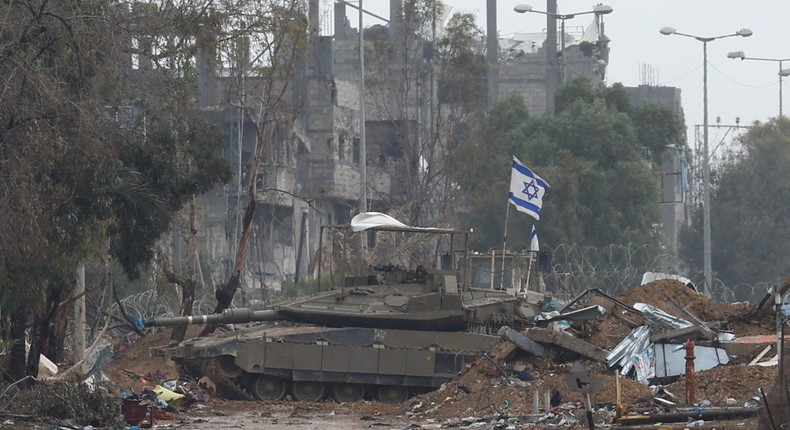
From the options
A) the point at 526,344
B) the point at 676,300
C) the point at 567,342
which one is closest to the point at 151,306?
the point at 676,300

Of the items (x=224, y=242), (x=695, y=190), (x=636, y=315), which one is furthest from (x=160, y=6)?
(x=695, y=190)

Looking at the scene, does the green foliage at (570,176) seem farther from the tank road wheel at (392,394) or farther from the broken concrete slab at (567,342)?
the broken concrete slab at (567,342)

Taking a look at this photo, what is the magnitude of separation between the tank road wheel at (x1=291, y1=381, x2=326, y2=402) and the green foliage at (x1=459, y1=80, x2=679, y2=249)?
2662 cm

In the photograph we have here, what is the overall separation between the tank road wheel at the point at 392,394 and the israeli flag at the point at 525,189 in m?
5.92

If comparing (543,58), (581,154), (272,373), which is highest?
(543,58)

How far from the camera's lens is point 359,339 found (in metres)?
24.4

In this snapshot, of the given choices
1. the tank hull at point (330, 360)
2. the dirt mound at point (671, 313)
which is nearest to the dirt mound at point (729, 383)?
the dirt mound at point (671, 313)

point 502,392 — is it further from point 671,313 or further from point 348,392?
point 671,313

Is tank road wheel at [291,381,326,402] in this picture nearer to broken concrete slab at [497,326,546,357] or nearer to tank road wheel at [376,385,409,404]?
tank road wheel at [376,385,409,404]

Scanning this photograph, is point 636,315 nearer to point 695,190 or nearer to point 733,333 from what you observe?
point 733,333

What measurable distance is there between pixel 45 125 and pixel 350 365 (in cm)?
868

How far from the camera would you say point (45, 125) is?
54.8 ft

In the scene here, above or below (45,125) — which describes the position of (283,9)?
above

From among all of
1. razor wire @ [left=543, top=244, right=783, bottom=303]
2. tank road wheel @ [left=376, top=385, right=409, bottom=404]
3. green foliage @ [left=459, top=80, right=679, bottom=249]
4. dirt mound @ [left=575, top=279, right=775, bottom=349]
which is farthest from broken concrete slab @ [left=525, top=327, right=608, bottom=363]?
green foliage @ [left=459, top=80, right=679, bottom=249]
